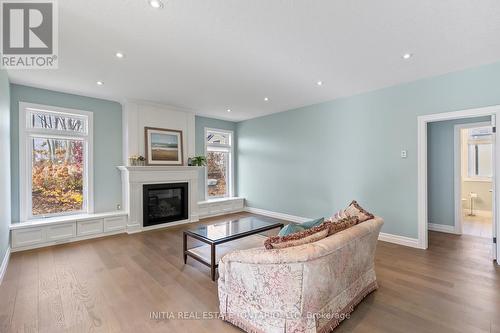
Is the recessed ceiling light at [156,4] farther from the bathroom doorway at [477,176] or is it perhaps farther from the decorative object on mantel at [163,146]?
the bathroom doorway at [477,176]

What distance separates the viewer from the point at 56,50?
9.56 feet

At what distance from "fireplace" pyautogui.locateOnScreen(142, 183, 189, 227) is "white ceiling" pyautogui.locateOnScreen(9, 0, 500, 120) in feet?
7.13

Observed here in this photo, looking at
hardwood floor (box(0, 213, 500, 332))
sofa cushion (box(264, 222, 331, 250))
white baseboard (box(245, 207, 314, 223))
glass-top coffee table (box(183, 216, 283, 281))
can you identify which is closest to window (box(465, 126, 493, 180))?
hardwood floor (box(0, 213, 500, 332))

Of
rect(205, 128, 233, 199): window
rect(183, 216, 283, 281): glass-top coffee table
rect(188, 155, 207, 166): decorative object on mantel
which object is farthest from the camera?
rect(205, 128, 233, 199): window

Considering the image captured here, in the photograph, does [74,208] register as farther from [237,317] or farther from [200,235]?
[237,317]

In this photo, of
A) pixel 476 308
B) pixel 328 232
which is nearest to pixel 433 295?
pixel 476 308

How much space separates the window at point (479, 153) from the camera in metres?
6.40

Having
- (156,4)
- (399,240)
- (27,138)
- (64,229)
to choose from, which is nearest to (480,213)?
(399,240)

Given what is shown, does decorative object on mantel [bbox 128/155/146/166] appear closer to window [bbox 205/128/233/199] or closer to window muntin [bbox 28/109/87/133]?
window muntin [bbox 28/109/87/133]

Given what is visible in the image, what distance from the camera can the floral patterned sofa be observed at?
1692 millimetres

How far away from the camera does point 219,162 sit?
7141 mm

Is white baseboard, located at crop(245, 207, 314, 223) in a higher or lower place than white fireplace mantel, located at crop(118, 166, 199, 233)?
lower

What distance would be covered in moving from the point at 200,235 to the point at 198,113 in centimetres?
402

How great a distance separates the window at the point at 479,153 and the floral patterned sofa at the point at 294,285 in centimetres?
663
